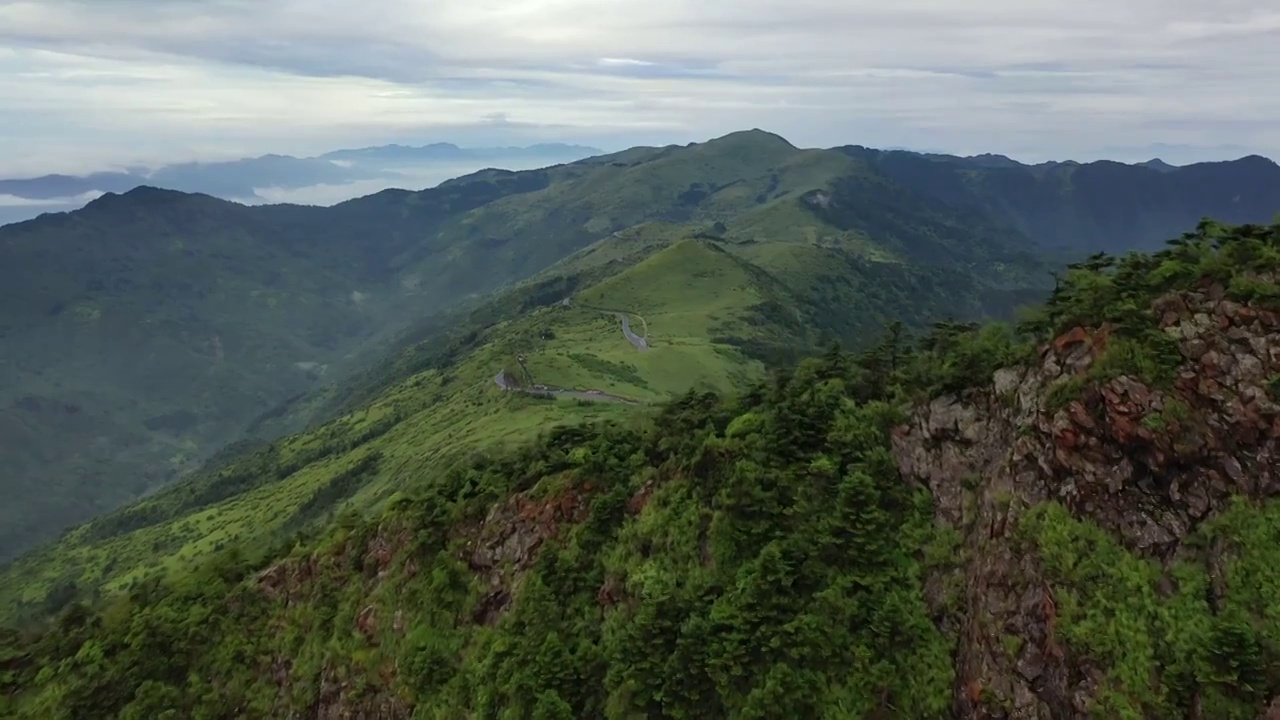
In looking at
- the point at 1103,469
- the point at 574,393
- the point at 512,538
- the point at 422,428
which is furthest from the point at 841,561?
the point at 422,428

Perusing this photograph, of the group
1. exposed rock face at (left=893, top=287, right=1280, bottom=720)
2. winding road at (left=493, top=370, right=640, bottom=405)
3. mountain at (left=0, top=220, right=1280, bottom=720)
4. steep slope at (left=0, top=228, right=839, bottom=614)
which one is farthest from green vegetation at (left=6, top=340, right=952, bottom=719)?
winding road at (left=493, top=370, right=640, bottom=405)

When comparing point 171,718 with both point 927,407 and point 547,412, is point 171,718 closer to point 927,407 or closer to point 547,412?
point 927,407

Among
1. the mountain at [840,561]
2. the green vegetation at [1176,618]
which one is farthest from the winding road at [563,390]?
the green vegetation at [1176,618]

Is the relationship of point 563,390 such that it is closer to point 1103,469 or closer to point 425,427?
point 425,427

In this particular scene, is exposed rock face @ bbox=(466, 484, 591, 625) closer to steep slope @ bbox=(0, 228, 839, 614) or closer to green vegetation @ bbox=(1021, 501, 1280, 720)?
green vegetation @ bbox=(1021, 501, 1280, 720)

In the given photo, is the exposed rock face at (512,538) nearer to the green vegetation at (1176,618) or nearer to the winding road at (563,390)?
the green vegetation at (1176,618)

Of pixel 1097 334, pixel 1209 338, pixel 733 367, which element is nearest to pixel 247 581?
pixel 1097 334
